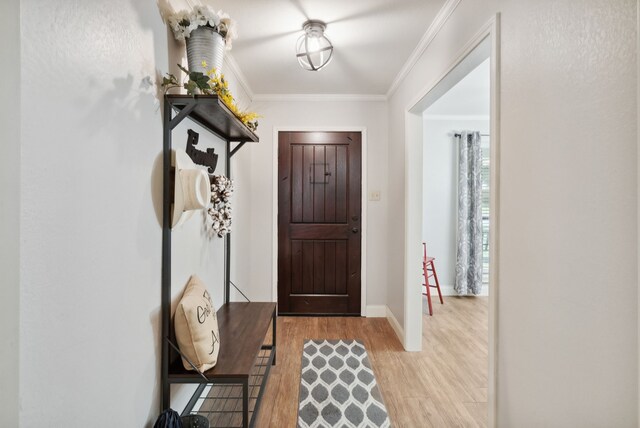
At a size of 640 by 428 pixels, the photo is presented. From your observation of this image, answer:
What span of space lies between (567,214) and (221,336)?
5.74ft

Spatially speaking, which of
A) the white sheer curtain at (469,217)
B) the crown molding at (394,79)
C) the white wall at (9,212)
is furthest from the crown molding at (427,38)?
the white wall at (9,212)

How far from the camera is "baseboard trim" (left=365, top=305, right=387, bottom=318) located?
3686 mm

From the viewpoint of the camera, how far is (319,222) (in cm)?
368

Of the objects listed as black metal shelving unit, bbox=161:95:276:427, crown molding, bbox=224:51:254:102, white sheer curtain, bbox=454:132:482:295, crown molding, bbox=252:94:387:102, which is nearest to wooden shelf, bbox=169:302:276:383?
black metal shelving unit, bbox=161:95:276:427

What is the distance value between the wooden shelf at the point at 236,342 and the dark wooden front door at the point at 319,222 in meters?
1.21

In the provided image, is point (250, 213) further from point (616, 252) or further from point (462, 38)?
point (616, 252)

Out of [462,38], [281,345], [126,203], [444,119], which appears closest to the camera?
[126,203]

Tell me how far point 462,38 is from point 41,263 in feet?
6.75

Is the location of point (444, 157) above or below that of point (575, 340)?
above

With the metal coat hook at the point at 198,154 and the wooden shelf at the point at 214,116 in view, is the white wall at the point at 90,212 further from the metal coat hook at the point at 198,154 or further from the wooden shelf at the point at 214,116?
the metal coat hook at the point at 198,154

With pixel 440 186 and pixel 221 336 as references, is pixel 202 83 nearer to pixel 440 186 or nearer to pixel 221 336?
pixel 221 336

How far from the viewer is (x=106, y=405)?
3.66 ft

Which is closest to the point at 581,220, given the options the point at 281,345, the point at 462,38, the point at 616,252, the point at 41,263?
the point at 616,252

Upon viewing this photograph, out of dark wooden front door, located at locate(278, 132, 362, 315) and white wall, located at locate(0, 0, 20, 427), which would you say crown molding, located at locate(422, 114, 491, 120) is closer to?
dark wooden front door, located at locate(278, 132, 362, 315)
